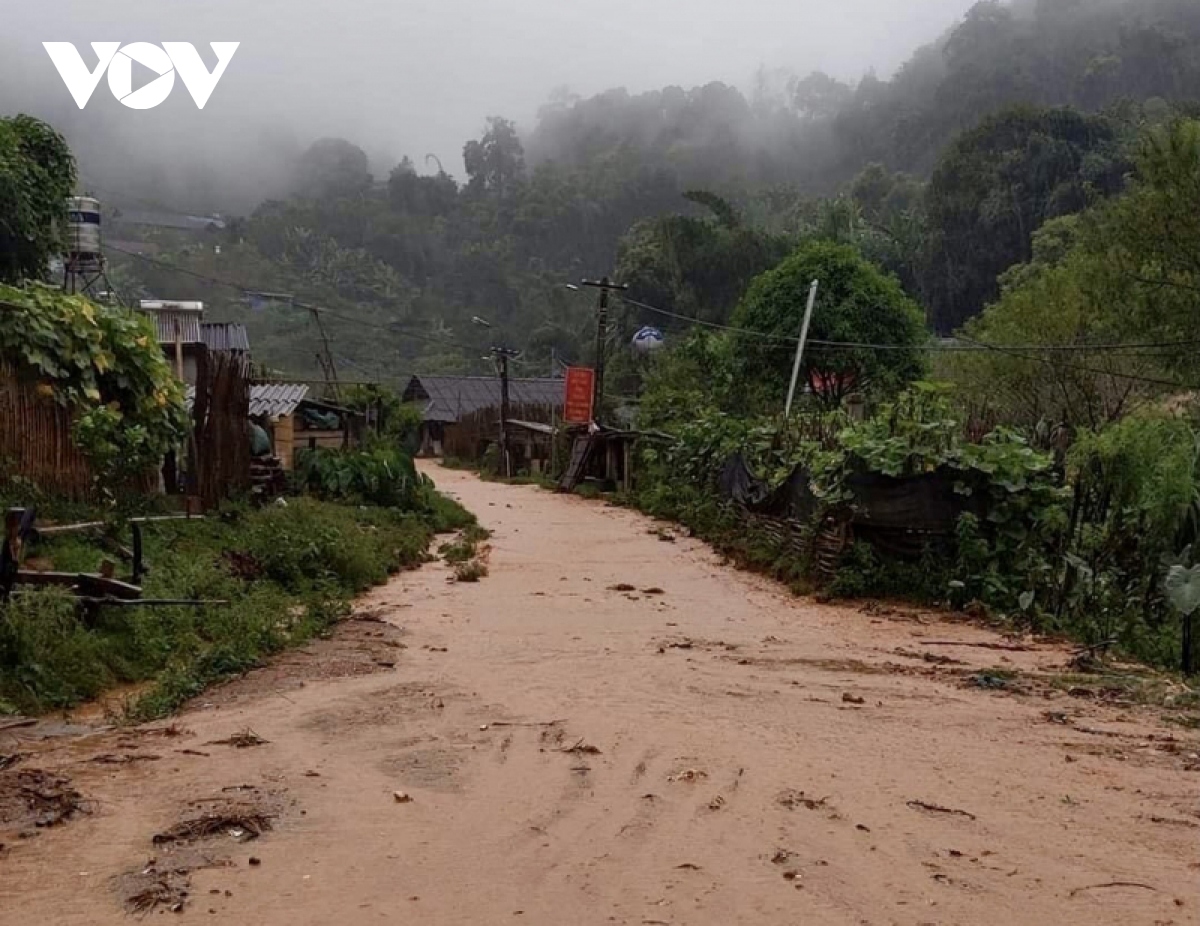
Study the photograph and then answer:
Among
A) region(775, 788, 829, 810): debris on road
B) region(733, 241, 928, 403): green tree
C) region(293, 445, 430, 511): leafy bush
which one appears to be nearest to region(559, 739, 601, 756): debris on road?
region(775, 788, 829, 810): debris on road

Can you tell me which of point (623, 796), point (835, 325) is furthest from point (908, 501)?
point (835, 325)

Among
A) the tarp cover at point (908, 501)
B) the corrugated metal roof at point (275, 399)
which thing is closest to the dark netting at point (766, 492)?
the tarp cover at point (908, 501)

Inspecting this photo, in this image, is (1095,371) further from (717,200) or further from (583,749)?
(717,200)

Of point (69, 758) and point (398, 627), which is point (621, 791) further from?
point (398, 627)

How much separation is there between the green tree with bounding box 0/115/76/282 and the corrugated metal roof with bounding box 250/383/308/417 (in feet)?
12.8

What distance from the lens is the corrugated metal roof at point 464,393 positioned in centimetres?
4881

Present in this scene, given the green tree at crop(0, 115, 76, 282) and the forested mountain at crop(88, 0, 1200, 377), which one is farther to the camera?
the forested mountain at crop(88, 0, 1200, 377)

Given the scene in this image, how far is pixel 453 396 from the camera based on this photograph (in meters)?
49.8

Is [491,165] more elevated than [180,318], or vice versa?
[491,165]

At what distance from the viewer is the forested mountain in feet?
140

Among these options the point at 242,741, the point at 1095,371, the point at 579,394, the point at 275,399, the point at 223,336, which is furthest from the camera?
the point at 579,394

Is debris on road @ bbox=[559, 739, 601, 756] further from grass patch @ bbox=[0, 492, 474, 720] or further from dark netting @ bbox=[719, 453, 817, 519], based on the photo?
dark netting @ bbox=[719, 453, 817, 519]

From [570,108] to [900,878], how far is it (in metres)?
113

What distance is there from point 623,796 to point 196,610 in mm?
4886
